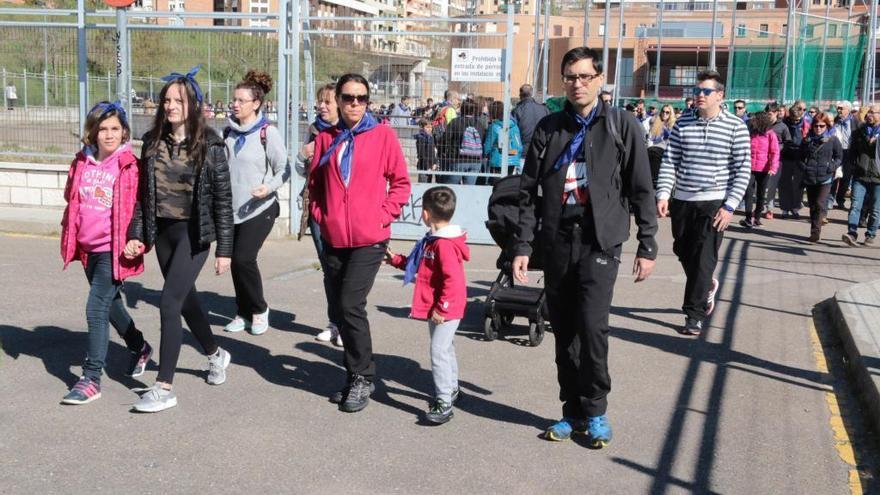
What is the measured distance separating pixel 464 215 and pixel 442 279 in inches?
269

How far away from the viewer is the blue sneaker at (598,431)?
517 cm

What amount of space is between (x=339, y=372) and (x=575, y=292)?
85.0 inches

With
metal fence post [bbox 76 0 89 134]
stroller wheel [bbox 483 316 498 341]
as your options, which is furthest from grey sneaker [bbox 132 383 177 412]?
metal fence post [bbox 76 0 89 134]

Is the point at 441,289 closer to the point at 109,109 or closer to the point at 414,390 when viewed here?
the point at 414,390

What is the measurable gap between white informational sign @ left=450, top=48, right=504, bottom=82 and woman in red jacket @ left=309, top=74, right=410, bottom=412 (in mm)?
6437

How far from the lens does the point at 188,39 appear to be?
12.9 metres

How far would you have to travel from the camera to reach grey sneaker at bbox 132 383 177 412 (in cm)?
557

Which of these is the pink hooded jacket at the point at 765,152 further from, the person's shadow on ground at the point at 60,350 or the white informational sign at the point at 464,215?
the person's shadow on ground at the point at 60,350

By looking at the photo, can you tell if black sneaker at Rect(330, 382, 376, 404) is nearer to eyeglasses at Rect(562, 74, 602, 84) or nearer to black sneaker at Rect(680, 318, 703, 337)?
eyeglasses at Rect(562, 74, 602, 84)

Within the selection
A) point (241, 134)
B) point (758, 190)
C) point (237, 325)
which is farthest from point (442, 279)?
point (758, 190)

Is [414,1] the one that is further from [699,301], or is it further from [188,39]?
[699,301]

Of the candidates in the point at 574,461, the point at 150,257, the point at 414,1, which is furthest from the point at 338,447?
the point at 414,1

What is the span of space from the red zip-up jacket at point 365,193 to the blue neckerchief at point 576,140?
1.11 metres

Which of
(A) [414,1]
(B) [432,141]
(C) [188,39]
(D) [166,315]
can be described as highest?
(A) [414,1]
